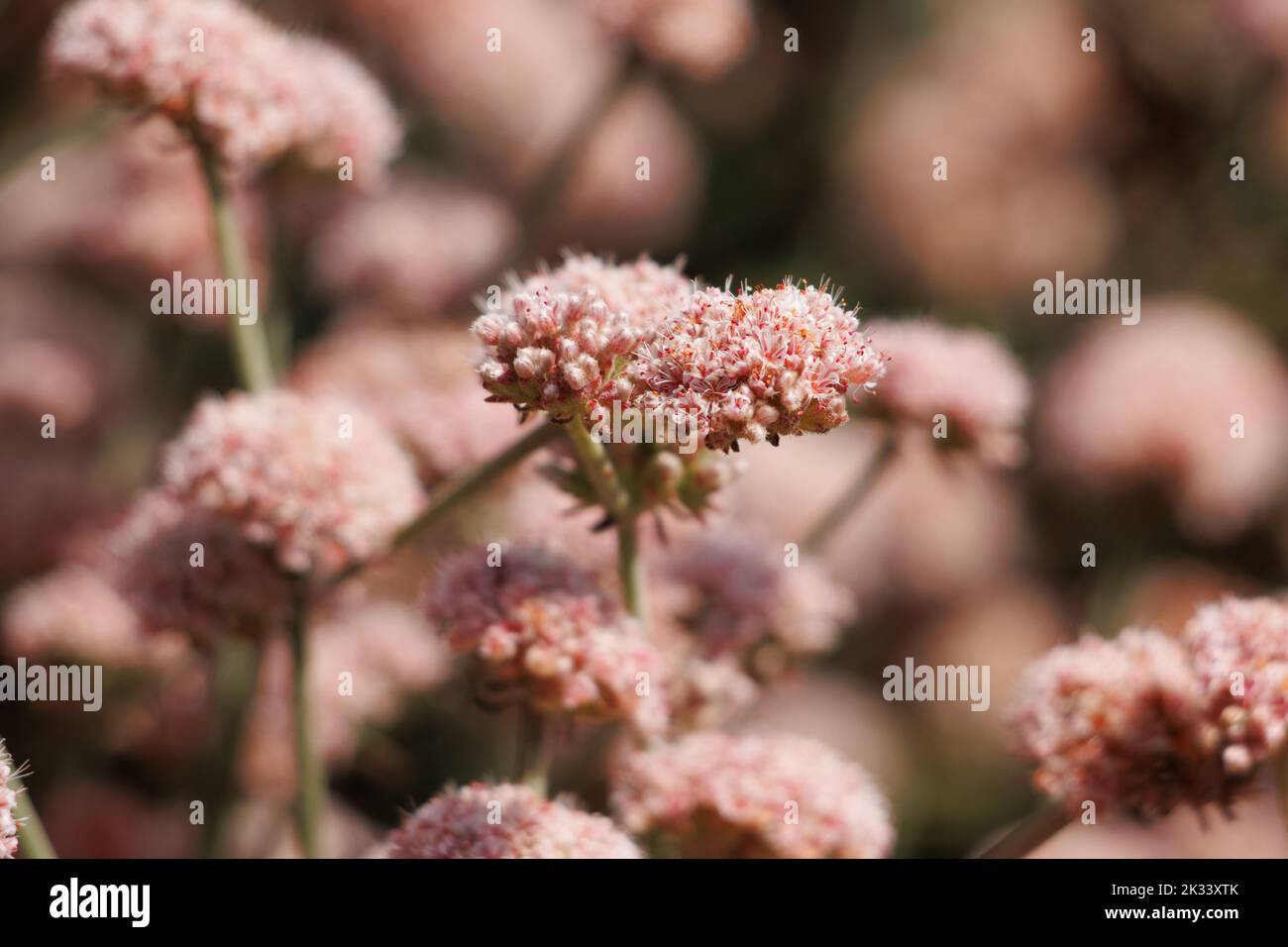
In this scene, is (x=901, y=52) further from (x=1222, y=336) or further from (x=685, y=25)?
(x=685, y=25)

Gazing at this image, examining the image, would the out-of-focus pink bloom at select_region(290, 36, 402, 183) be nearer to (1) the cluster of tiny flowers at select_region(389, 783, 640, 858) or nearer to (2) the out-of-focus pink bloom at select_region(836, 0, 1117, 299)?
(1) the cluster of tiny flowers at select_region(389, 783, 640, 858)

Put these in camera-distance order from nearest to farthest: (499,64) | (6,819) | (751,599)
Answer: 1. (6,819)
2. (751,599)
3. (499,64)

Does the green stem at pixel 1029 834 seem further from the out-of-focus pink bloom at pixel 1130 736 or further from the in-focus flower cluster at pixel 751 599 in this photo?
the in-focus flower cluster at pixel 751 599

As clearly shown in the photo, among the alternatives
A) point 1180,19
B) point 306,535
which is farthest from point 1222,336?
point 306,535

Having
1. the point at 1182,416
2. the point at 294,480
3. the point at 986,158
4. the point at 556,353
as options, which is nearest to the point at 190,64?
the point at 294,480

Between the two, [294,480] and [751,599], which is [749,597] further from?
[294,480]

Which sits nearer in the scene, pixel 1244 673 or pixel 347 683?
pixel 1244 673
